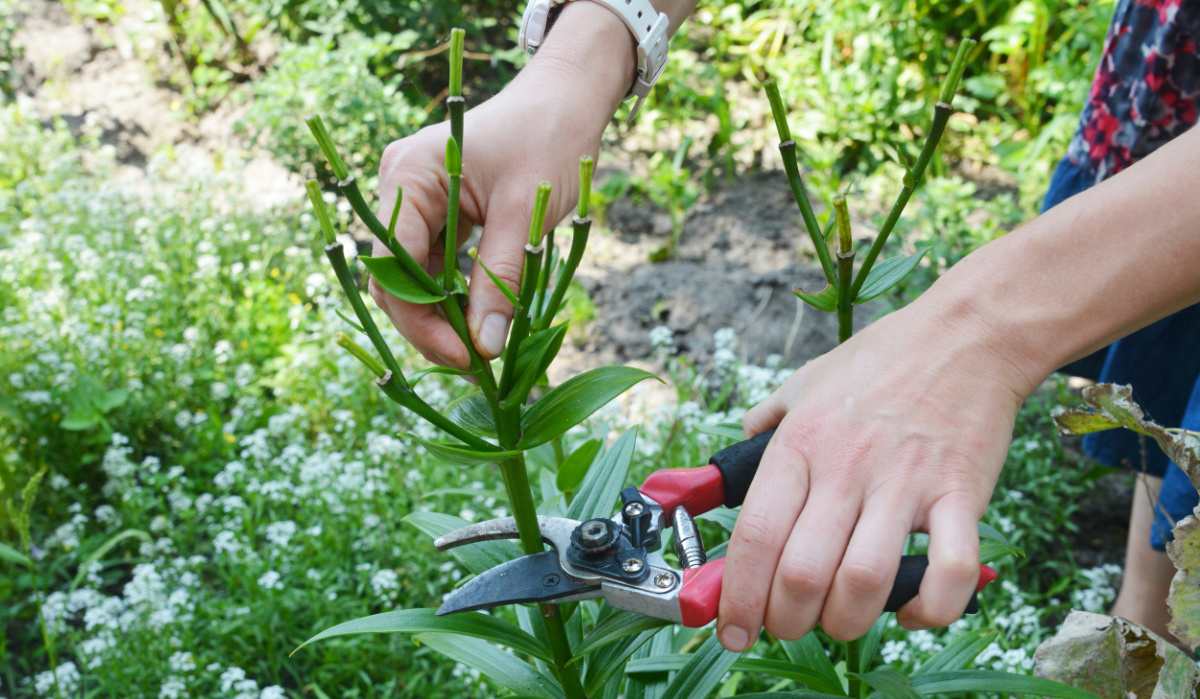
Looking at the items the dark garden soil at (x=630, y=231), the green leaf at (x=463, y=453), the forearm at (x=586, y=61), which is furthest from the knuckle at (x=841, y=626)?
the dark garden soil at (x=630, y=231)

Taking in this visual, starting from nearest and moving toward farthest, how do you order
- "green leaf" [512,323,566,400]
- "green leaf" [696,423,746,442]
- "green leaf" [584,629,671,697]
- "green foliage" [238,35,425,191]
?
"green leaf" [512,323,566,400] → "green leaf" [584,629,671,697] → "green leaf" [696,423,746,442] → "green foliage" [238,35,425,191]

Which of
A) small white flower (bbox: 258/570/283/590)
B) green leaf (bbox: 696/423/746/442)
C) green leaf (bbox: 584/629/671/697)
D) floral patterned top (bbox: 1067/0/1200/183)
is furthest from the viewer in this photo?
small white flower (bbox: 258/570/283/590)

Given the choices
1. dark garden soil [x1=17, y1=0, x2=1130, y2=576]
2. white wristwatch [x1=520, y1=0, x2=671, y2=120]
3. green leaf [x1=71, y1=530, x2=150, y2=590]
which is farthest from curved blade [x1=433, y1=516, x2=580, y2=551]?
dark garden soil [x1=17, y1=0, x2=1130, y2=576]

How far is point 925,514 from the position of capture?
98cm

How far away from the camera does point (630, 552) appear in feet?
3.84

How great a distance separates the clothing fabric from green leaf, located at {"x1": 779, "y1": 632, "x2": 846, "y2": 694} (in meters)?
0.59

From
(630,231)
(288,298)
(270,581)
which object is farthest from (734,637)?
(630,231)

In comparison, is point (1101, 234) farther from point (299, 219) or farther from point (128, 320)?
point (299, 219)

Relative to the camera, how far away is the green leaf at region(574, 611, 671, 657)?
3.76 ft

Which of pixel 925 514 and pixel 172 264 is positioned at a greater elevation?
pixel 925 514

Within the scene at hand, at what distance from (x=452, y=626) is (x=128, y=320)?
2.37 m

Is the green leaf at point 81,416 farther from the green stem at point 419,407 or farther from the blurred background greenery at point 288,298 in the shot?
the green stem at point 419,407

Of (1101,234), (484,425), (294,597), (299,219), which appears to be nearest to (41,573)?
(294,597)

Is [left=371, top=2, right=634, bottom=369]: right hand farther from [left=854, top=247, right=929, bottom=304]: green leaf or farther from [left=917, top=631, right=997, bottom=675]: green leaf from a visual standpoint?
[left=917, top=631, right=997, bottom=675]: green leaf
